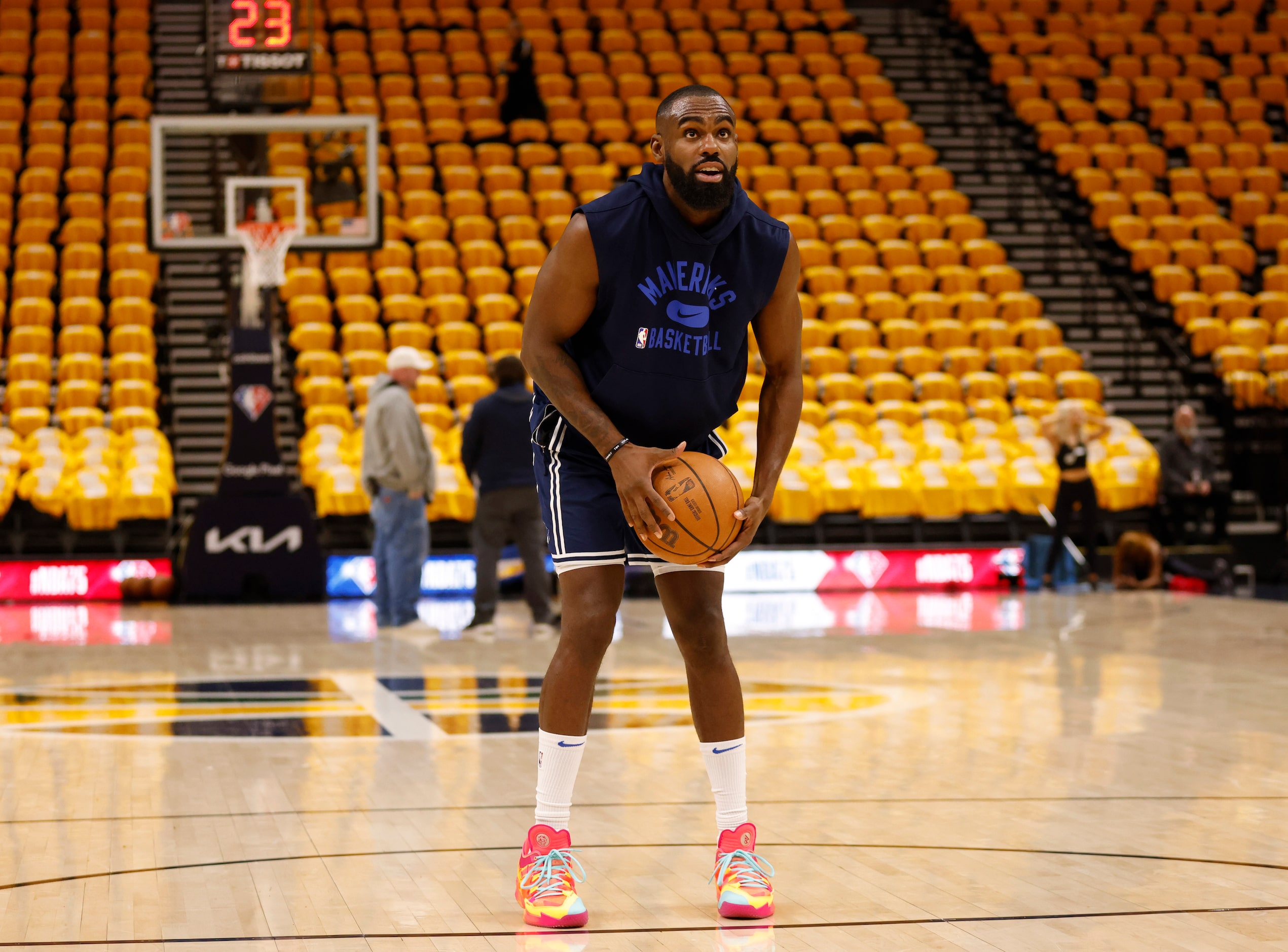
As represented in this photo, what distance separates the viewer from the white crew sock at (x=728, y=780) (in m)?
3.40

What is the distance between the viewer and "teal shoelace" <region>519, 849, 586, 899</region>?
126 inches

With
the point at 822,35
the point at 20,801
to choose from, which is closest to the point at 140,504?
the point at 20,801

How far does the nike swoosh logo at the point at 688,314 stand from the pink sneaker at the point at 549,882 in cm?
113

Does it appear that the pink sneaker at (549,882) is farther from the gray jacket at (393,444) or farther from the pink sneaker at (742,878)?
the gray jacket at (393,444)

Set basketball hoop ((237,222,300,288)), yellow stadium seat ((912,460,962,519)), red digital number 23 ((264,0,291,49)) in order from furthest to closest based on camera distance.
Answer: yellow stadium seat ((912,460,962,519)), red digital number 23 ((264,0,291,49)), basketball hoop ((237,222,300,288))

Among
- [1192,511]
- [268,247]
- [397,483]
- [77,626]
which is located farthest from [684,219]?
[1192,511]

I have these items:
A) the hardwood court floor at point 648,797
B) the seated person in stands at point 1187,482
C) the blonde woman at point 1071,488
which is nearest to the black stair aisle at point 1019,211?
the seated person in stands at point 1187,482

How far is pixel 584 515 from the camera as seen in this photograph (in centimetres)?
339

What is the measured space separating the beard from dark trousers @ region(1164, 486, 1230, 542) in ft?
38.1

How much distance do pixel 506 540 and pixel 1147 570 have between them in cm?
615

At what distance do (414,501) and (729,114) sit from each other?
685cm

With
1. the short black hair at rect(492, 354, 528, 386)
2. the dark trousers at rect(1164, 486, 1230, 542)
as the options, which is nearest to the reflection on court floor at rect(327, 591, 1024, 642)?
the short black hair at rect(492, 354, 528, 386)

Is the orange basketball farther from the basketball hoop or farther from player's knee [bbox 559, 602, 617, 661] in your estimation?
the basketball hoop

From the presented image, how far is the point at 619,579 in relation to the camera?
135 inches
